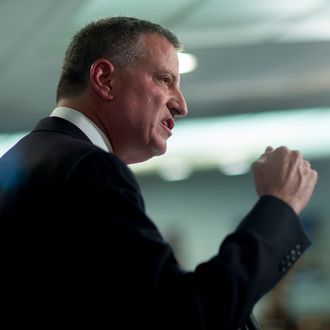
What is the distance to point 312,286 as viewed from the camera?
1007 cm

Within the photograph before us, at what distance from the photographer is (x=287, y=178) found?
1.06 meters

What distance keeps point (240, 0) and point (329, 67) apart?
1944mm

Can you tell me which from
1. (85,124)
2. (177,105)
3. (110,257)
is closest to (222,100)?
(177,105)

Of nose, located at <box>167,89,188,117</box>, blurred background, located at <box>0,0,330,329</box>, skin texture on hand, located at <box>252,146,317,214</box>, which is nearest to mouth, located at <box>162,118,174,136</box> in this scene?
nose, located at <box>167,89,188,117</box>

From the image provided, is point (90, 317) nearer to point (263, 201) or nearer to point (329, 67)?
point (263, 201)

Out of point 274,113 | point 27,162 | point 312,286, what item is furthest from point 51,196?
point 312,286

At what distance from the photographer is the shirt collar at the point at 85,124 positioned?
1202 millimetres

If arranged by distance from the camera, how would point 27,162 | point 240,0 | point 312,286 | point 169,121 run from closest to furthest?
point 27,162, point 169,121, point 240,0, point 312,286

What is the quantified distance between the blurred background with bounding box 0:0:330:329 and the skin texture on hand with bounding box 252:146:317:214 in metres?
3.23

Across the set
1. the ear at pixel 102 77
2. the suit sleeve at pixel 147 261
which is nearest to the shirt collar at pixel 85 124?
the ear at pixel 102 77

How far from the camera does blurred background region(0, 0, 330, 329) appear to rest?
4480 millimetres

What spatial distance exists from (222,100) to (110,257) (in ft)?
20.0

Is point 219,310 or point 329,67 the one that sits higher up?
point 329,67

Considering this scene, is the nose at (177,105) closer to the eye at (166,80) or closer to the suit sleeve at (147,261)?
the eye at (166,80)
